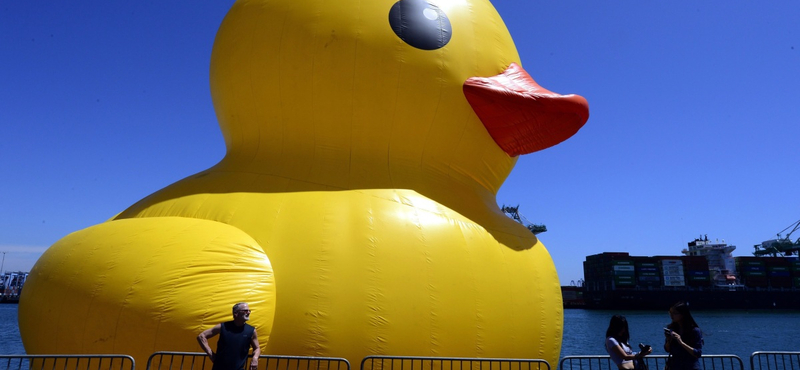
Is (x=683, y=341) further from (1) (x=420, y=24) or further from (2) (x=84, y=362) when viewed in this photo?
(2) (x=84, y=362)

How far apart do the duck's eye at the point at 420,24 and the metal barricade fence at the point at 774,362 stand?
495cm

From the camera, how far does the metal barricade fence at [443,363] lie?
461 centimetres

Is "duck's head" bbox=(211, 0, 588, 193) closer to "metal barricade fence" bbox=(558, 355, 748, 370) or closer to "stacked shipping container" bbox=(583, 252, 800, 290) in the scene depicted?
"metal barricade fence" bbox=(558, 355, 748, 370)

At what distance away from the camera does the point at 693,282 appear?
57.6 metres

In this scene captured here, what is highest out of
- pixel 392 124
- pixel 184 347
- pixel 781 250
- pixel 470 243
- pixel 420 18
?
pixel 781 250

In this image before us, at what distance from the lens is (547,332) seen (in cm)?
577

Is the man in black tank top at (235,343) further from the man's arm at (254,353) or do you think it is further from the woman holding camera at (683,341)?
the woman holding camera at (683,341)

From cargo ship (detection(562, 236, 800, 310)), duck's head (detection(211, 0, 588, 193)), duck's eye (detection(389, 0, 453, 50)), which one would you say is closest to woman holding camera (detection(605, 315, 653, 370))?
duck's head (detection(211, 0, 588, 193))

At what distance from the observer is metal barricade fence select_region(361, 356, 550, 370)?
461 cm

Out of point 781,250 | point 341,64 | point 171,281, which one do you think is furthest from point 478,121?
point 781,250

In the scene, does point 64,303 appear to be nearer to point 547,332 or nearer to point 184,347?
point 184,347

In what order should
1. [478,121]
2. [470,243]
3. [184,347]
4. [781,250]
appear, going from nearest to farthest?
[184,347]
[470,243]
[478,121]
[781,250]

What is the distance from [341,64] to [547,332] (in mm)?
3857

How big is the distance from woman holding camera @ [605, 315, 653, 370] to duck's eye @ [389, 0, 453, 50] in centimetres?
360
